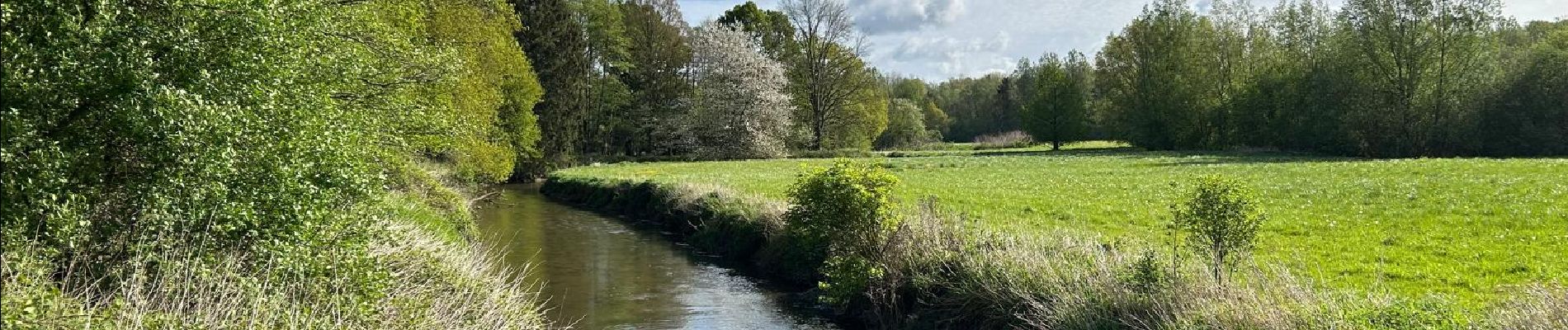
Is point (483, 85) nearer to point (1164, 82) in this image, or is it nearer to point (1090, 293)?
point (1090, 293)

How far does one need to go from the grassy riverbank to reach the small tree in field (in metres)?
0.55

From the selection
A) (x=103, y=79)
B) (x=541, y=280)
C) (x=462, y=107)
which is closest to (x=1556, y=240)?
(x=541, y=280)

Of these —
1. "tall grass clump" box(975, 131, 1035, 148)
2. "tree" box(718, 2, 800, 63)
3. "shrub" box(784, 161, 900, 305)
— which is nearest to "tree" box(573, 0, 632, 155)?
"tree" box(718, 2, 800, 63)

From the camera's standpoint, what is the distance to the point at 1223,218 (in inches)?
352

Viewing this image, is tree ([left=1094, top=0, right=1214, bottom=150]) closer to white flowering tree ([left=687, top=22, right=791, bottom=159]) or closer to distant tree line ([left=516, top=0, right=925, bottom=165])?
distant tree line ([left=516, top=0, right=925, bottom=165])

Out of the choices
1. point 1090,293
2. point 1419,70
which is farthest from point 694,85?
point 1090,293

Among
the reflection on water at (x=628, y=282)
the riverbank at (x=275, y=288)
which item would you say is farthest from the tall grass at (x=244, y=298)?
the reflection on water at (x=628, y=282)

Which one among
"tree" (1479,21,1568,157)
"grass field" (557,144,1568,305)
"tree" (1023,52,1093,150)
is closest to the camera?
Result: "grass field" (557,144,1568,305)

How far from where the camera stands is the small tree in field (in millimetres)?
8898

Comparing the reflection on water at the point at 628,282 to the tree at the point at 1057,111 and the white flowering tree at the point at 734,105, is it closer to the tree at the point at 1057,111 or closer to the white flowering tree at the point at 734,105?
the white flowering tree at the point at 734,105

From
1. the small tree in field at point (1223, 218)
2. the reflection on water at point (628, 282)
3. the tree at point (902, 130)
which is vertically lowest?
the reflection on water at point (628, 282)

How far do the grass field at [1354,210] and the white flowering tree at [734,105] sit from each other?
20.5 meters

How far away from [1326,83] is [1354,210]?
35495mm

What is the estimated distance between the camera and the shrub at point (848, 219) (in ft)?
40.4
